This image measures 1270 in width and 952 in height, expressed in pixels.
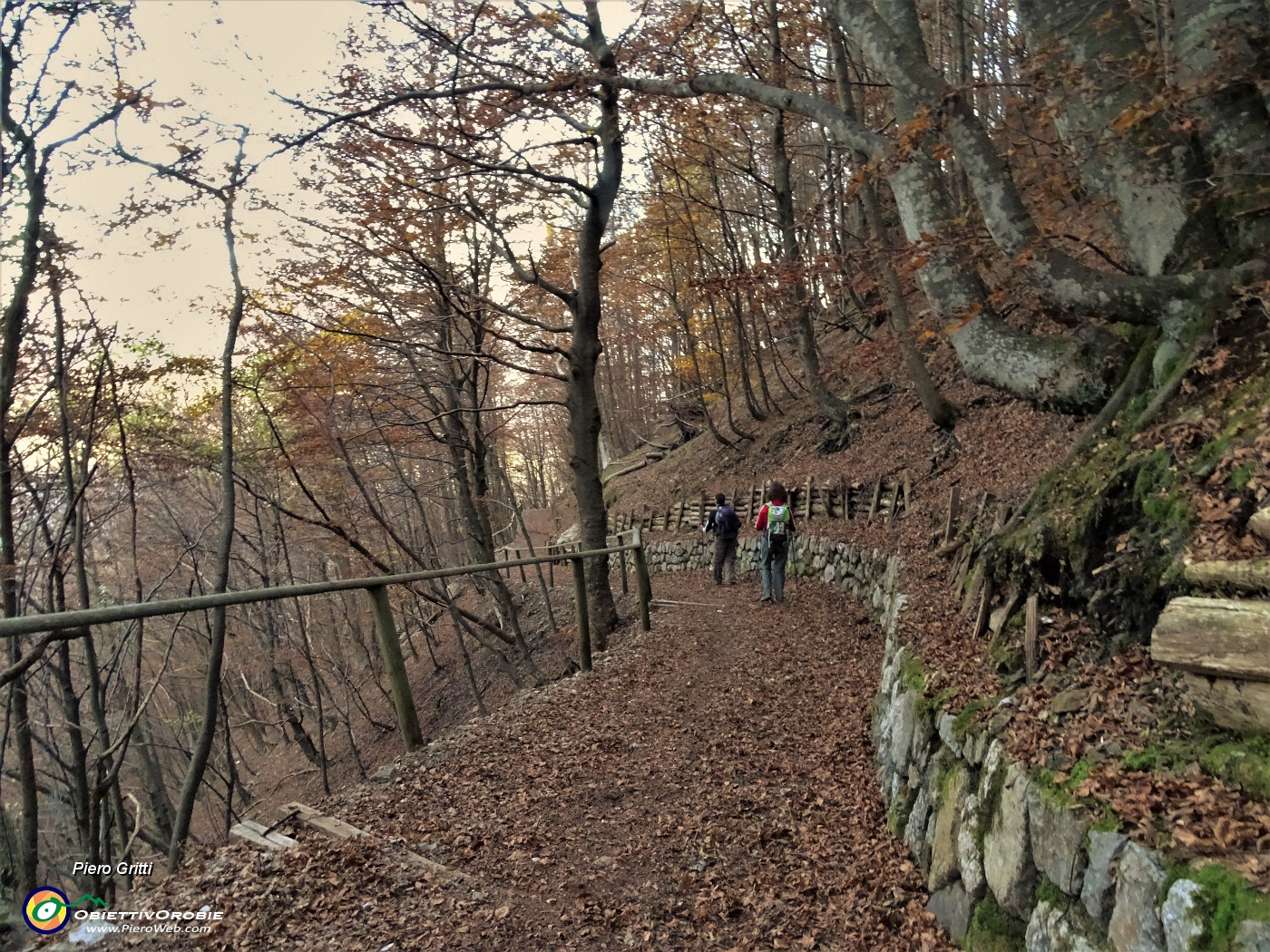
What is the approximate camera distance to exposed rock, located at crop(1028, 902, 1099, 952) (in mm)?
2273

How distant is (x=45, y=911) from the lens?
275 centimetres

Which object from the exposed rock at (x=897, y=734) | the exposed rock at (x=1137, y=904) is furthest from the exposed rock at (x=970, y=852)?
the exposed rock at (x=897, y=734)

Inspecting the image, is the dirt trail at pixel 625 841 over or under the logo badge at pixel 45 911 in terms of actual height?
under

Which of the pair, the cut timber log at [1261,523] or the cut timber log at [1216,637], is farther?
the cut timber log at [1261,523]

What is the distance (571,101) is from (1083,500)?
24.0 ft

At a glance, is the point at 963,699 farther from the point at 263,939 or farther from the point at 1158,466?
the point at 263,939

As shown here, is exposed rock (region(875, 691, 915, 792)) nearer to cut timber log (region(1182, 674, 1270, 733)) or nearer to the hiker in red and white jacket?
cut timber log (region(1182, 674, 1270, 733))

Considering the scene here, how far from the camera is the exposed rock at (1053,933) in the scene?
7.46 ft

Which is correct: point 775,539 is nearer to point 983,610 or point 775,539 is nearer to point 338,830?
point 983,610

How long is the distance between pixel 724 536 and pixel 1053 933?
35.3 feet

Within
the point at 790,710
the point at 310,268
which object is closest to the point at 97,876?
the point at 790,710

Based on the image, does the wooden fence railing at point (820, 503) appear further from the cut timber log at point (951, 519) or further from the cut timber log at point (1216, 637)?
the cut timber log at point (1216, 637)

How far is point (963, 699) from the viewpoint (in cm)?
380

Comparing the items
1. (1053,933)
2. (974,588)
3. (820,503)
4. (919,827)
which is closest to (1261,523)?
(1053,933)
